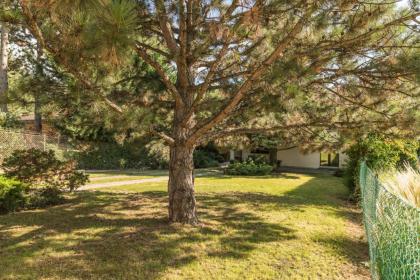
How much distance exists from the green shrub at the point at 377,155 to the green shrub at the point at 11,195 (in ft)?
27.2

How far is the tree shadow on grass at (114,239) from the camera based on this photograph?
4.44 meters

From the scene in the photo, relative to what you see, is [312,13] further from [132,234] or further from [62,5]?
[132,234]

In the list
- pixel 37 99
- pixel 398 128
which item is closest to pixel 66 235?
pixel 37 99

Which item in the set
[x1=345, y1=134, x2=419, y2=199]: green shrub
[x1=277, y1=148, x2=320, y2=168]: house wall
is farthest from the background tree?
[x1=277, y1=148, x2=320, y2=168]: house wall

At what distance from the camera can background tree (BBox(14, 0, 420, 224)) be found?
405cm

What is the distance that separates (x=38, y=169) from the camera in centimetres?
865

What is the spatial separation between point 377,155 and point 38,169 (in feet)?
29.2

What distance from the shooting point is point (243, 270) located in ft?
15.2

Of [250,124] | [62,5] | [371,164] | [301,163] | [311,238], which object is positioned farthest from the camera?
[301,163]

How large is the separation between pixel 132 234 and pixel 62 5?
3.85 m

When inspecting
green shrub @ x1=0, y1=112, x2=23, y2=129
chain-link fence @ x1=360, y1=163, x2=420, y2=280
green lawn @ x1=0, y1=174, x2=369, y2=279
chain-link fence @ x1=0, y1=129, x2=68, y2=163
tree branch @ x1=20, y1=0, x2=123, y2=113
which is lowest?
green lawn @ x1=0, y1=174, x2=369, y2=279

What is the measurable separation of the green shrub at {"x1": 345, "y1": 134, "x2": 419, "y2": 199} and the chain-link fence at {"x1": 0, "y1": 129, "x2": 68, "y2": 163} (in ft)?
43.3

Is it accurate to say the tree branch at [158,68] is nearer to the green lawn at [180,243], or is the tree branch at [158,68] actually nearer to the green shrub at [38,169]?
the green lawn at [180,243]

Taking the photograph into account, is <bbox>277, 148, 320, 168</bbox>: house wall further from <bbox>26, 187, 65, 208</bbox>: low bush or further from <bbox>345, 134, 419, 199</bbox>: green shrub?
<bbox>26, 187, 65, 208</bbox>: low bush
